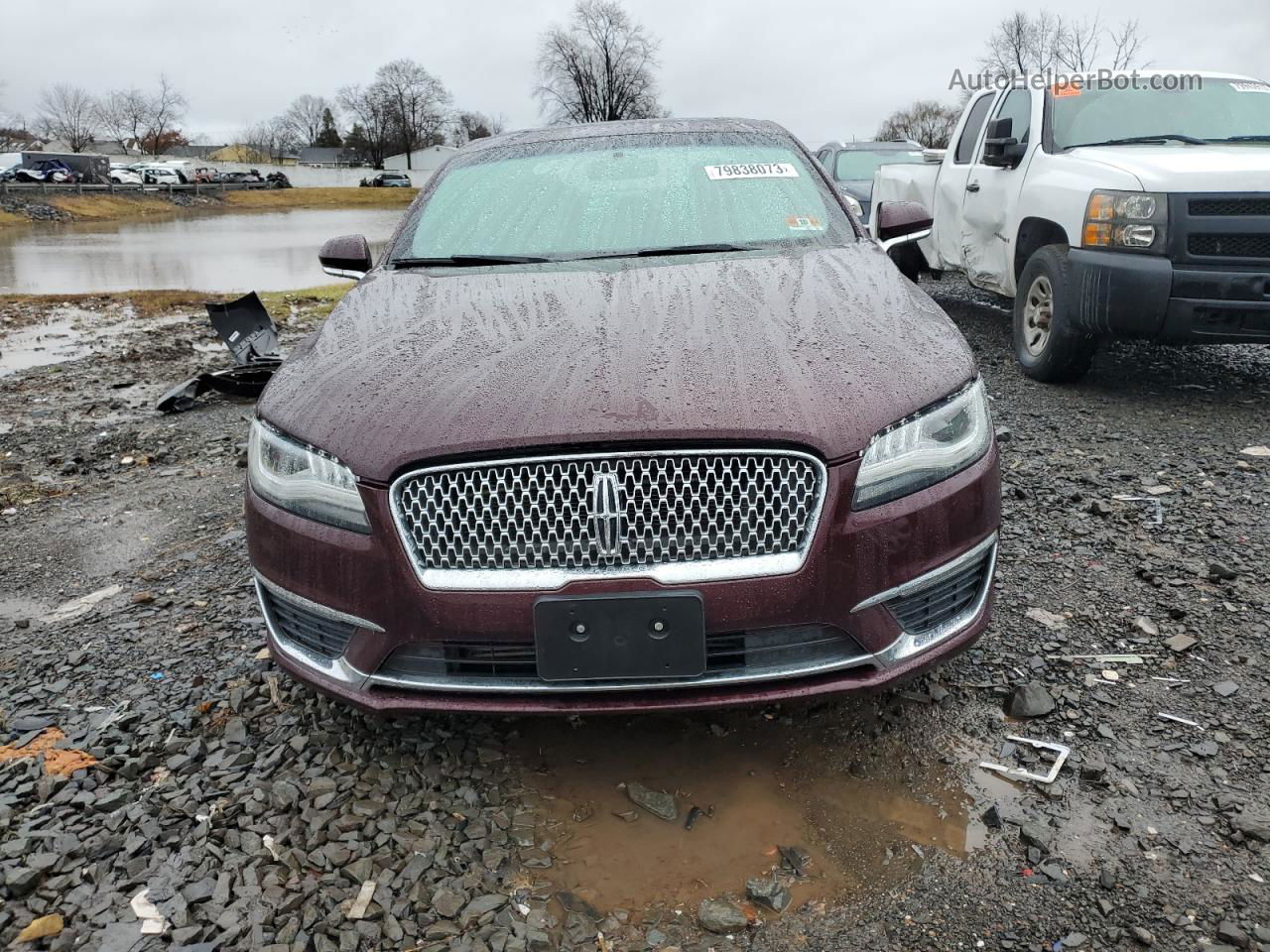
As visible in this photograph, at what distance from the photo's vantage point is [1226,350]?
672 cm

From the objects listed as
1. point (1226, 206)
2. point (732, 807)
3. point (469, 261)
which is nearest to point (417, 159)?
point (1226, 206)

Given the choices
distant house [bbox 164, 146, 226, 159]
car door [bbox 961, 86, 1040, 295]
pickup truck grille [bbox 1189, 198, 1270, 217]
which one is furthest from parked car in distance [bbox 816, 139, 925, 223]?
distant house [bbox 164, 146, 226, 159]

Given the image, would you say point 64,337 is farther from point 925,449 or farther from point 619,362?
point 925,449

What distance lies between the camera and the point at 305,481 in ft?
7.18

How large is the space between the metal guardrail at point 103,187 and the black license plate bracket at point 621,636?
181 ft

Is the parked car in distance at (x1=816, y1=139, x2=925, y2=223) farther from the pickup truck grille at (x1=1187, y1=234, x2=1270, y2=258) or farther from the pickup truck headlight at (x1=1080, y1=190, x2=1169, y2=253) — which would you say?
the pickup truck grille at (x1=1187, y1=234, x2=1270, y2=258)

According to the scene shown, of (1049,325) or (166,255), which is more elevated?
(166,255)

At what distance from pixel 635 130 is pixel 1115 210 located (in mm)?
2812

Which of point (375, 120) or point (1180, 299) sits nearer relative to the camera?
point (1180, 299)

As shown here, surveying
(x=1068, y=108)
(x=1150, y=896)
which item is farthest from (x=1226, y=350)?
(x=1150, y=896)

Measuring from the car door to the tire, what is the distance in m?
0.46

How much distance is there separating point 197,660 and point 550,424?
1731 millimetres

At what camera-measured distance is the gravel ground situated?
6.30 feet

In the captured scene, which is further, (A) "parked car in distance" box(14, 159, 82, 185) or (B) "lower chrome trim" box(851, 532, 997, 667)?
(A) "parked car in distance" box(14, 159, 82, 185)
